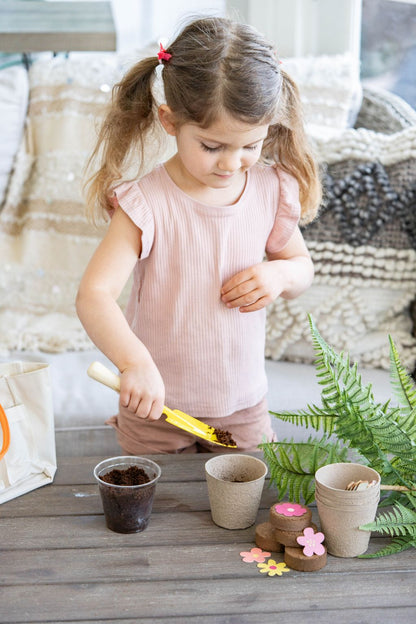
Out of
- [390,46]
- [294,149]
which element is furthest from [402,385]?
[390,46]

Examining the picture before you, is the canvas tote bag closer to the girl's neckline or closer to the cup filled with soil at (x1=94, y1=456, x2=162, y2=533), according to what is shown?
the cup filled with soil at (x1=94, y1=456, x2=162, y2=533)

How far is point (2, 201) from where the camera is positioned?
2129mm

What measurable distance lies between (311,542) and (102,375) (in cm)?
33

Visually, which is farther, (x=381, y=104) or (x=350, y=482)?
(x=381, y=104)

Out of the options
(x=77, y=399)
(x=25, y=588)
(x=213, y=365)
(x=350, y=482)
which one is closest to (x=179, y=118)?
(x=213, y=365)

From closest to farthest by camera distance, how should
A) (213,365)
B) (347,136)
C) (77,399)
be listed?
(213,365)
(77,399)
(347,136)

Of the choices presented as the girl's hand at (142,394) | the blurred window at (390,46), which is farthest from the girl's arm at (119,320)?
the blurred window at (390,46)

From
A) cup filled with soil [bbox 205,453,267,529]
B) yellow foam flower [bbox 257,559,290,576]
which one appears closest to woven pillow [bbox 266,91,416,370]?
cup filled with soil [bbox 205,453,267,529]

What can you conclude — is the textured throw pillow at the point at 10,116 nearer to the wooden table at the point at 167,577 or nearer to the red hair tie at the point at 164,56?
the red hair tie at the point at 164,56

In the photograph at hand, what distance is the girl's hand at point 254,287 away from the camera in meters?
1.24

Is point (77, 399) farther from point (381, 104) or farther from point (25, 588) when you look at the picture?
point (381, 104)

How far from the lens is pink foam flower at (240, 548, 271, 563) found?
0.89m

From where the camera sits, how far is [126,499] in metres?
0.94

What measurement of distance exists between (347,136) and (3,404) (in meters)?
1.17
